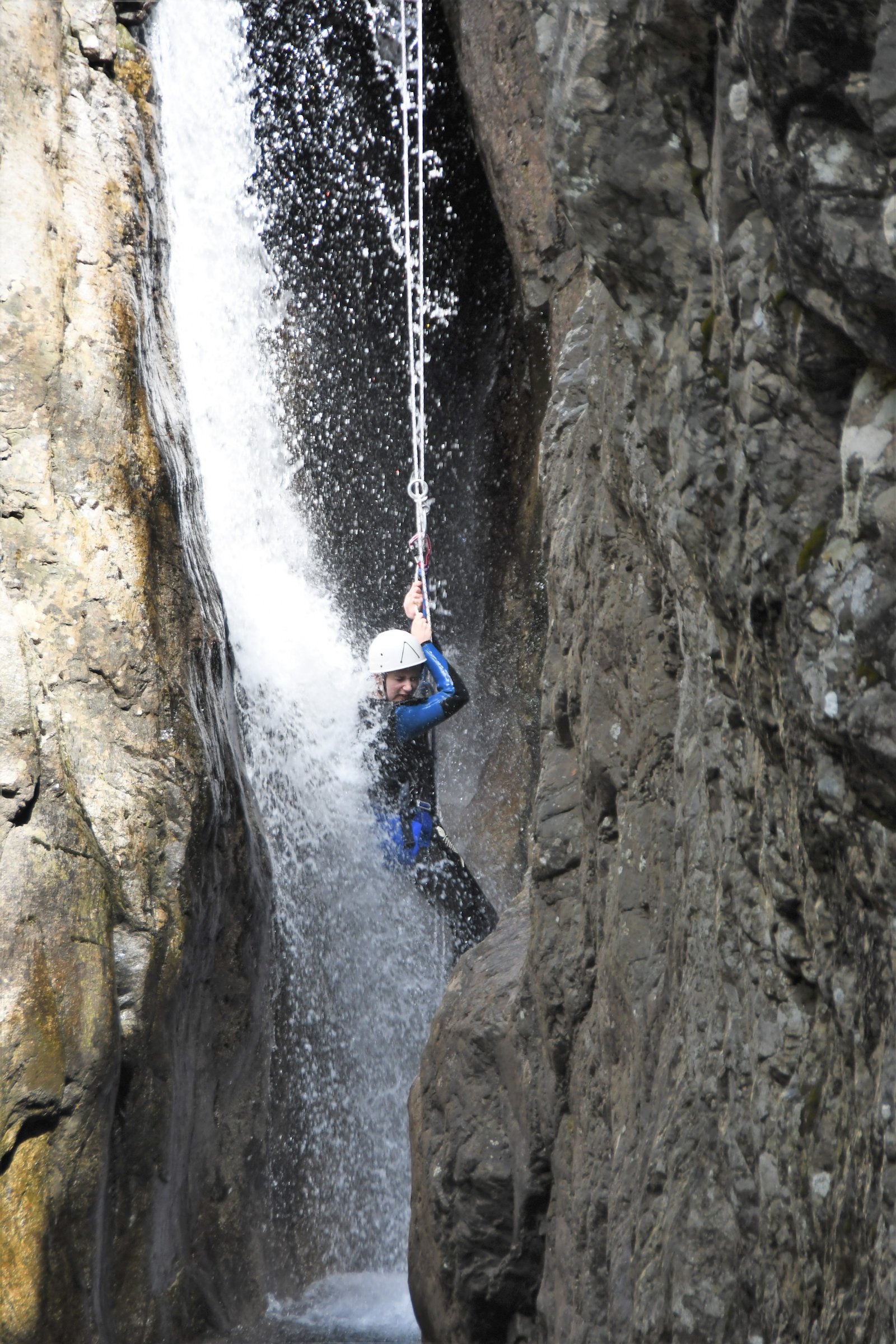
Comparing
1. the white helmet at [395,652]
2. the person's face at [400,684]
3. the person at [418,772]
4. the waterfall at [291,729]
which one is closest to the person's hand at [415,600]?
the person at [418,772]

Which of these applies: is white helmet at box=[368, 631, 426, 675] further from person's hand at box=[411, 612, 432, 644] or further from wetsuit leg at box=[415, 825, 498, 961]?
wetsuit leg at box=[415, 825, 498, 961]

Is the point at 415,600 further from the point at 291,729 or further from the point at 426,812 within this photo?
the point at 291,729

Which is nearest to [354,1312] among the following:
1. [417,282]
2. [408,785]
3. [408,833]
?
[408,833]

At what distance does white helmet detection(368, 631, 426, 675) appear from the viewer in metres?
6.58

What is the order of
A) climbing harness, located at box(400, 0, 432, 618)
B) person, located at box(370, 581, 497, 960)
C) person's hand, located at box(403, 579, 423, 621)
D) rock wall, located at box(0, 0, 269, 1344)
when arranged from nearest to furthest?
rock wall, located at box(0, 0, 269, 1344)
person's hand, located at box(403, 579, 423, 621)
person, located at box(370, 581, 497, 960)
climbing harness, located at box(400, 0, 432, 618)

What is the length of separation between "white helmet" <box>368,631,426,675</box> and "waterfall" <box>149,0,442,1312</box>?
1.37 metres

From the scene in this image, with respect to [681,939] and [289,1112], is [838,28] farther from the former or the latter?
[289,1112]

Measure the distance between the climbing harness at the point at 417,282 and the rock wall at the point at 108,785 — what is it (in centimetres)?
270

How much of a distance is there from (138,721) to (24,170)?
2.56m

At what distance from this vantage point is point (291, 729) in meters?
8.23

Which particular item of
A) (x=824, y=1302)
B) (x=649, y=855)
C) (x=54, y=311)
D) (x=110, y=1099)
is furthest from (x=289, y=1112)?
(x=824, y=1302)

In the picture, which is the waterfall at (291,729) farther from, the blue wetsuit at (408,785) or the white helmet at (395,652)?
the white helmet at (395,652)

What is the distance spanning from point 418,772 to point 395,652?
845 mm

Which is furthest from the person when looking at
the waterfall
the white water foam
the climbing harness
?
the white water foam
